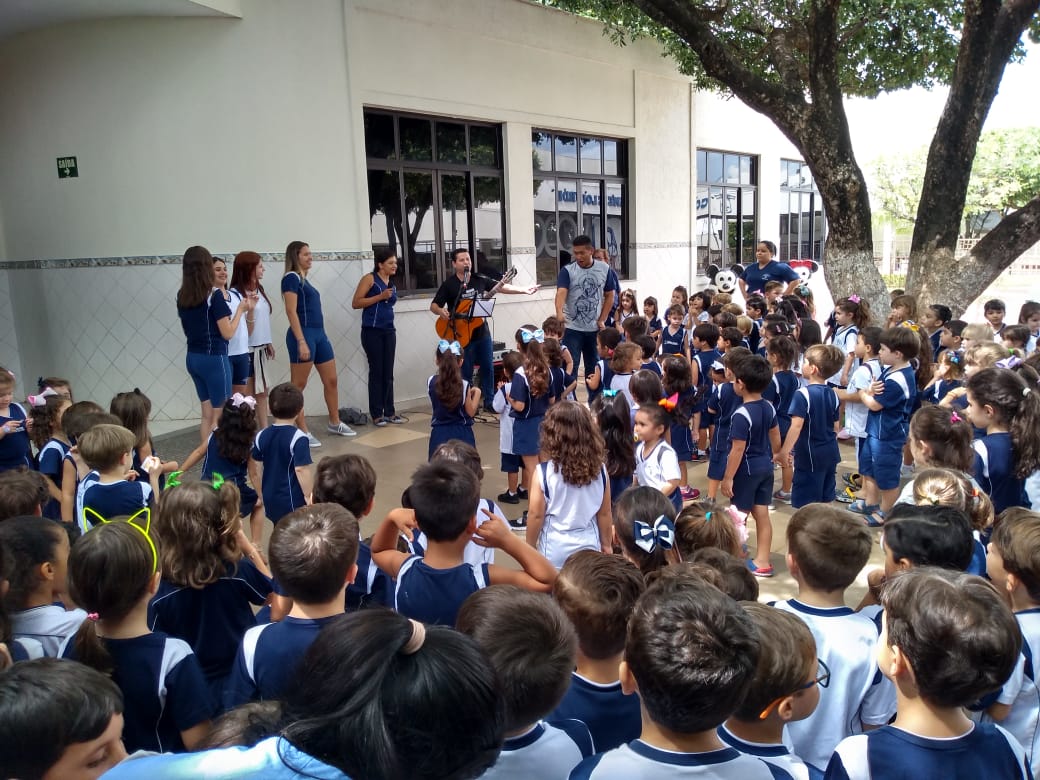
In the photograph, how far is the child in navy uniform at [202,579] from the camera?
7.34 feet

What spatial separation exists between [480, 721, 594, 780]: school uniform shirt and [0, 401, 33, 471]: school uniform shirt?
331cm

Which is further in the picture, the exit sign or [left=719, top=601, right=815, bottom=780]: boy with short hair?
the exit sign

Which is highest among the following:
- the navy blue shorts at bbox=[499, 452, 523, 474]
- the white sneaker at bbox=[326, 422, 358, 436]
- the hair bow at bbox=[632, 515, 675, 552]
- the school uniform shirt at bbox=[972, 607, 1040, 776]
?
the hair bow at bbox=[632, 515, 675, 552]

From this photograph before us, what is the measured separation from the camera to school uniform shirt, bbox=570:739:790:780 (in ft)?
4.37

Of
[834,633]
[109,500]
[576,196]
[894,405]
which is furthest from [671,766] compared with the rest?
[576,196]

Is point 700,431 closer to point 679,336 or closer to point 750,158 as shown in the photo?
point 679,336

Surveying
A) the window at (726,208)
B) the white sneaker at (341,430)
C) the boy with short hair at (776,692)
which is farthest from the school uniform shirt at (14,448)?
the window at (726,208)

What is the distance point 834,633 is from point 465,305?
5705mm

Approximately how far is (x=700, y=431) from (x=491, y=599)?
16.7ft

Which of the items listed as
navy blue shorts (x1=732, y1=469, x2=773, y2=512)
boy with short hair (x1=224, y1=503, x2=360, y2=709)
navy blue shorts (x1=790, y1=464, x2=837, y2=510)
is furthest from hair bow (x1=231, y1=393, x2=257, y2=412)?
navy blue shorts (x1=790, y1=464, x2=837, y2=510)

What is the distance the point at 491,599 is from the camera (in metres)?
1.60

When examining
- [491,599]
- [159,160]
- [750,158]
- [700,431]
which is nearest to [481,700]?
[491,599]

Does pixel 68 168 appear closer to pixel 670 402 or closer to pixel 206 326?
pixel 206 326

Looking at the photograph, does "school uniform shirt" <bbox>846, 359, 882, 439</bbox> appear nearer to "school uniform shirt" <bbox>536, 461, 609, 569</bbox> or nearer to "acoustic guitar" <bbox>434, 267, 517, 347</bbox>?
"school uniform shirt" <bbox>536, 461, 609, 569</bbox>
